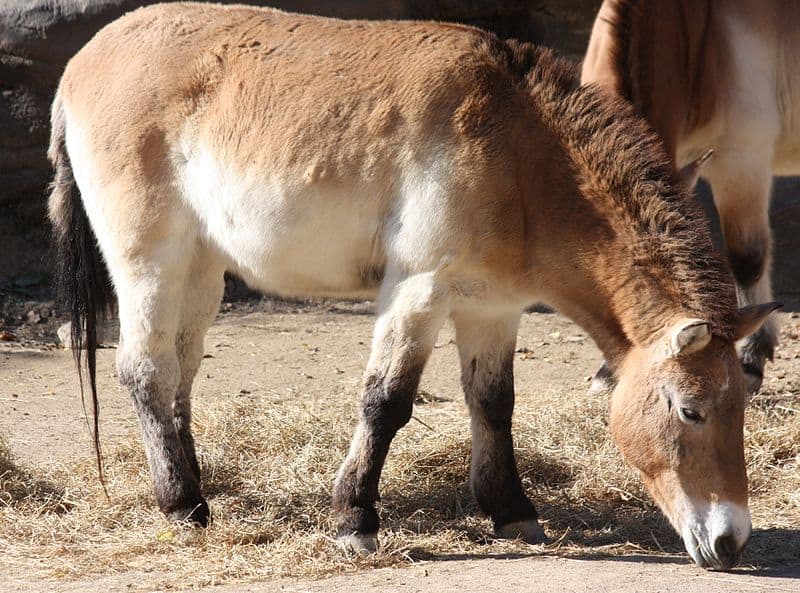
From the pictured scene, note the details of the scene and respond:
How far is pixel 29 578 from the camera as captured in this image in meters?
3.94

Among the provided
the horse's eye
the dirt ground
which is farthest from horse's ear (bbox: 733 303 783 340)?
the dirt ground

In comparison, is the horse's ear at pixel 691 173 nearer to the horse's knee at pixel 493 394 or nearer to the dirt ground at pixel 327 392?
the horse's knee at pixel 493 394

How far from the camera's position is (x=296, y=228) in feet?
14.1

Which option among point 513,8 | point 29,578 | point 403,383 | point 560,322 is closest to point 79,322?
point 29,578

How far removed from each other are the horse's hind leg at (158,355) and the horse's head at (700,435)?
5.78ft

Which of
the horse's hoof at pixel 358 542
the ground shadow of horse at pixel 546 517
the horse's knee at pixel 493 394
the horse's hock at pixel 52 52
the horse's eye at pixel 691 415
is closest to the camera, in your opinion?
the horse's eye at pixel 691 415

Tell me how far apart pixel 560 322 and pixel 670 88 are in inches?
102

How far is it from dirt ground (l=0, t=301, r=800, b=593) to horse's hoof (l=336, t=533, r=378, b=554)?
0.54ft

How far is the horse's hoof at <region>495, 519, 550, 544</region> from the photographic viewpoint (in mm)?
4367

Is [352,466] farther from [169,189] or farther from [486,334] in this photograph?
[169,189]

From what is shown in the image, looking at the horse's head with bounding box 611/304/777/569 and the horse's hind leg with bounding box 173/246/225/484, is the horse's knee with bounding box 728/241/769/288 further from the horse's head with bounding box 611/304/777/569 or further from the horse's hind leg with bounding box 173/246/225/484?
the horse's hind leg with bounding box 173/246/225/484

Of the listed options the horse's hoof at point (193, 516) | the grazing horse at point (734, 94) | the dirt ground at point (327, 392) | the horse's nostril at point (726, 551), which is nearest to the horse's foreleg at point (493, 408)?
A: the dirt ground at point (327, 392)

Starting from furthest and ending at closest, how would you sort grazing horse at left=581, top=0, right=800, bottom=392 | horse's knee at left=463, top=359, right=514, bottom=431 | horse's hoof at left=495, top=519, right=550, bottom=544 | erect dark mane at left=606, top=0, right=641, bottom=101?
grazing horse at left=581, top=0, right=800, bottom=392 < erect dark mane at left=606, top=0, right=641, bottom=101 < horse's knee at left=463, top=359, right=514, bottom=431 < horse's hoof at left=495, top=519, right=550, bottom=544

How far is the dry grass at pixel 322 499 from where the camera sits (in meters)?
4.11
